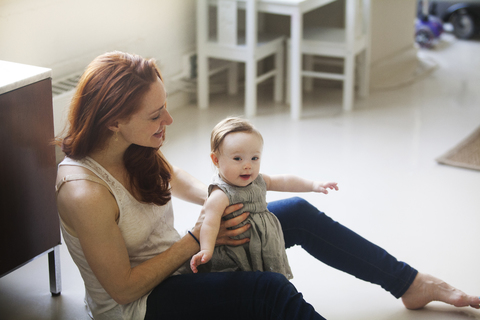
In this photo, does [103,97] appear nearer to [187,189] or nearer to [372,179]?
[187,189]

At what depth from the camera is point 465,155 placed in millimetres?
2986

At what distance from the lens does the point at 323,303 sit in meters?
1.89

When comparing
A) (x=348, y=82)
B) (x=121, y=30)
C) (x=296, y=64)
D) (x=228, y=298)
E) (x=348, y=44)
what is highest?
(x=121, y=30)

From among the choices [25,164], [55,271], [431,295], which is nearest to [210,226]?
[25,164]

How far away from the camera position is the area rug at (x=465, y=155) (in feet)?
9.48

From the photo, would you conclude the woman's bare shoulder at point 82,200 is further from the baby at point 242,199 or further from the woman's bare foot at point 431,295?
the woman's bare foot at point 431,295

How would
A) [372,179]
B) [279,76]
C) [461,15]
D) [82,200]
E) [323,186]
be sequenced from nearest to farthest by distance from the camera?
[82,200]
[323,186]
[372,179]
[279,76]
[461,15]

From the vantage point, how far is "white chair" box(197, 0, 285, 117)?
3418 millimetres

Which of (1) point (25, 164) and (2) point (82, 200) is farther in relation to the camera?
(1) point (25, 164)

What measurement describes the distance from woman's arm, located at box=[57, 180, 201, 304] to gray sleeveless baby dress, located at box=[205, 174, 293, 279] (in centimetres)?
24

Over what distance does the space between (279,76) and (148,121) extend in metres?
2.53

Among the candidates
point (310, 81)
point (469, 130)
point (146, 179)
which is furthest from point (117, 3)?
point (469, 130)

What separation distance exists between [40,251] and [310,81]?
2.77m

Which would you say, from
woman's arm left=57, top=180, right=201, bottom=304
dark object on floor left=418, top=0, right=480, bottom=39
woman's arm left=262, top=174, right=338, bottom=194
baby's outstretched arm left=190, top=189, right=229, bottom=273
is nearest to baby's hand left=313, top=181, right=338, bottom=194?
woman's arm left=262, top=174, right=338, bottom=194
